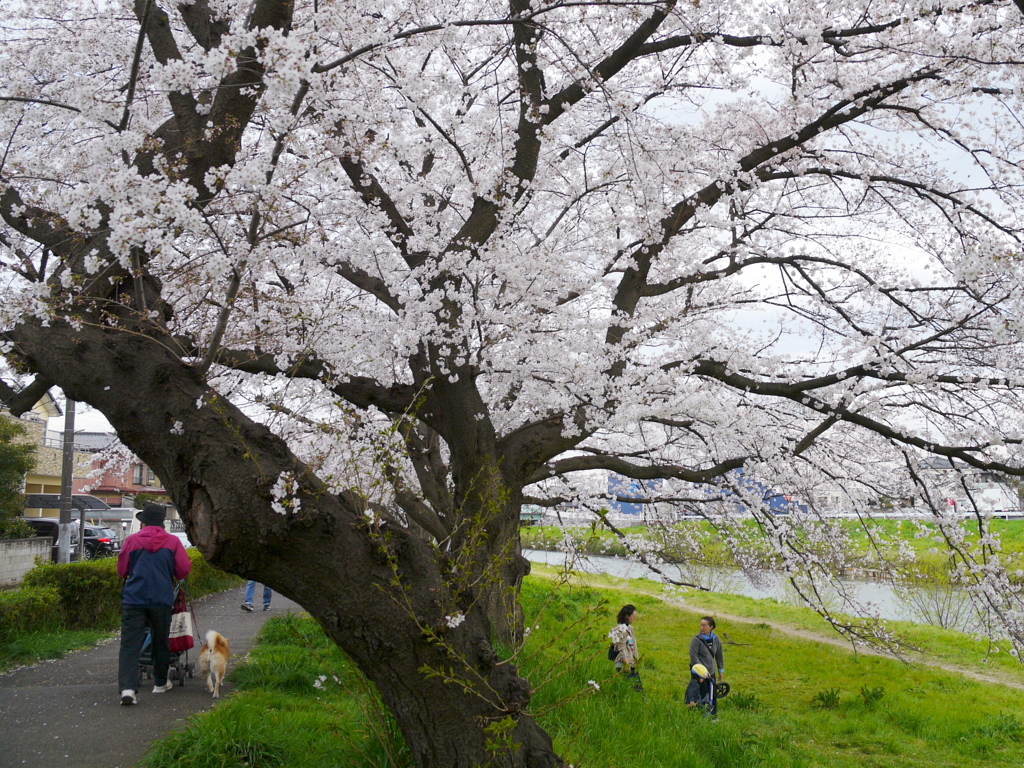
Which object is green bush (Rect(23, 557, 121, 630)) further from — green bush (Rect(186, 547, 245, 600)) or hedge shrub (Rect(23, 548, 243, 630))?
green bush (Rect(186, 547, 245, 600))

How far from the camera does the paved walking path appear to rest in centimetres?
385

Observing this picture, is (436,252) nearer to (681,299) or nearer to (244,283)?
(244,283)

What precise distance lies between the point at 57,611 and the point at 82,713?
12.4ft

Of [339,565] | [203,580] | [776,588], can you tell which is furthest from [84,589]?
[776,588]

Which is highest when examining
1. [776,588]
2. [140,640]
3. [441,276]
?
[441,276]

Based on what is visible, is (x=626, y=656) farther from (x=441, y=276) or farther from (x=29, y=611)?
(x=29, y=611)

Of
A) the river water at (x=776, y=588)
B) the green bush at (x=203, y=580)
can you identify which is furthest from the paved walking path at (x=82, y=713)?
the river water at (x=776, y=588)

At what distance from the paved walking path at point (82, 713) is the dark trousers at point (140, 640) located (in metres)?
0.17

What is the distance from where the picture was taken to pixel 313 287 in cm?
724

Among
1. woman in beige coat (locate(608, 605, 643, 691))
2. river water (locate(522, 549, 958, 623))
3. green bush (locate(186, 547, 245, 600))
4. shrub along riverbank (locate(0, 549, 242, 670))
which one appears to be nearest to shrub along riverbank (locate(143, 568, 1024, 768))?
woman in beige coat (locate(608, 605, 643, 691))

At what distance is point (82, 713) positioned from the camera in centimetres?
457

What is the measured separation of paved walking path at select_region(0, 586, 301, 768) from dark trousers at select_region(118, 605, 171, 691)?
6.6 inches

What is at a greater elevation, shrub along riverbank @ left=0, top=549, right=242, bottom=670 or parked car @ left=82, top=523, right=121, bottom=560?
shrub along riverbank @ left=0, top=549, right=242, bottom=670

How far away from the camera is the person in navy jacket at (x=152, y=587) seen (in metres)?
5.12
